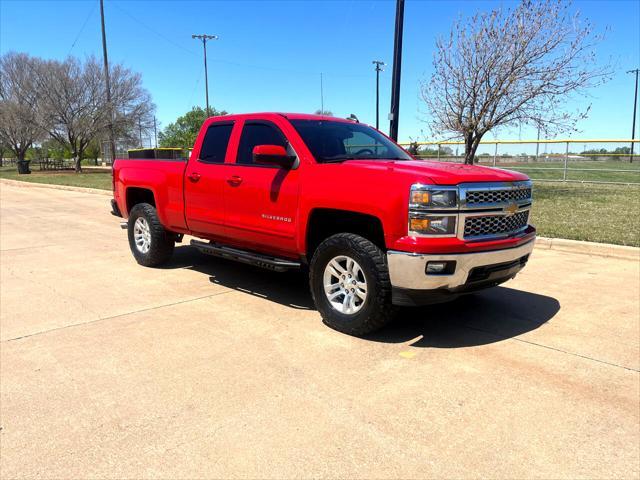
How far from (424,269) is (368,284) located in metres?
0.54

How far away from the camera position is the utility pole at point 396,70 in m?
12.0

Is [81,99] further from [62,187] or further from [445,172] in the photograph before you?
[445,172]

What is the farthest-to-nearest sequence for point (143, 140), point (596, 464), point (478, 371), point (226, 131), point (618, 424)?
point (143, 140)
point (226, 131)
point (478, 371)
point (618, 424)
point (596, 464)

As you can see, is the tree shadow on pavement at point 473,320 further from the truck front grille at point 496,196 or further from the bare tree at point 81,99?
the bare tree at point 81,99

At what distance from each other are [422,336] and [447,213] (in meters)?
1.24

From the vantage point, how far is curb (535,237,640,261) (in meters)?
7.59

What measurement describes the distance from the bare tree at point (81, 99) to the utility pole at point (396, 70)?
27836 millimetres

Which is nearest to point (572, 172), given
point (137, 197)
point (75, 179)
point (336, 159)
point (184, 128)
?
point (137, 197)

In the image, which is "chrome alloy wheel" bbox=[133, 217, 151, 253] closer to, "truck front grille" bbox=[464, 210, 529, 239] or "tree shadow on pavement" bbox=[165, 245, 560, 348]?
"tree shadow on pavement" bbox=[165, 245, 560, 348]

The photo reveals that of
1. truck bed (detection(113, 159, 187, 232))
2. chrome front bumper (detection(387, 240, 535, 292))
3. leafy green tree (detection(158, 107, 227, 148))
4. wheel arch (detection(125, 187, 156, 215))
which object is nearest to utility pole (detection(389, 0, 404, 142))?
wheel arch (detection(125, 187, 156, 215))

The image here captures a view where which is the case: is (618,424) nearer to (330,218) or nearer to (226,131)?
(330,218)

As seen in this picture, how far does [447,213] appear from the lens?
3.82 m

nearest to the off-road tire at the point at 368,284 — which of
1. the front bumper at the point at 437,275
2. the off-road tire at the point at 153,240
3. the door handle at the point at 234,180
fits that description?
the front bumper at the point at 437,275

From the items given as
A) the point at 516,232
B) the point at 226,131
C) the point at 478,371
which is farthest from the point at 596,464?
the point at 226,131
